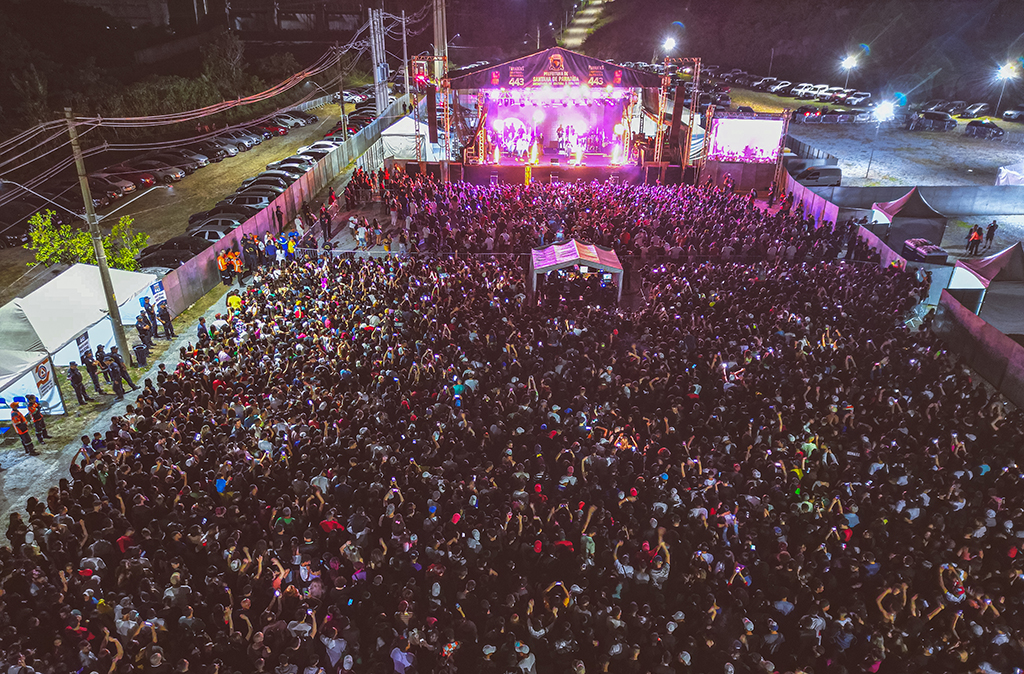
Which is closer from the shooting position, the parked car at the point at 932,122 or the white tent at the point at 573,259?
the white tent at the point at 573,259

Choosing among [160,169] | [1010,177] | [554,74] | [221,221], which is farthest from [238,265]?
[1010,177]

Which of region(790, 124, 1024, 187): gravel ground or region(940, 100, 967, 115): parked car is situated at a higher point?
region(940, 100, 967, 115): parked car

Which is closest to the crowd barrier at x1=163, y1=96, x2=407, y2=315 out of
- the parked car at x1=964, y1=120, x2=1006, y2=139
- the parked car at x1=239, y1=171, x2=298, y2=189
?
the parked car at x1=239, y1=171, x2=298, y2=189

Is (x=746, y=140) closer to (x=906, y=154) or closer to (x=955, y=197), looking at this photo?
(x=955, y=197)

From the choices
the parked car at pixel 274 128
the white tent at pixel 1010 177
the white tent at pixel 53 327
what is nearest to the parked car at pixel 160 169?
the parked car at pixel 274 128

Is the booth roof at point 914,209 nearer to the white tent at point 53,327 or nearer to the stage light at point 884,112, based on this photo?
the white tent at point 53,327

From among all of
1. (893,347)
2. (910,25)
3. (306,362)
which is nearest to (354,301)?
(306,362)

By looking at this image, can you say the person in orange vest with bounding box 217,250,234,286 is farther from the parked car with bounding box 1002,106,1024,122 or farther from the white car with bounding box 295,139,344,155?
the parked car with bounding box 1002,106,1024,122
